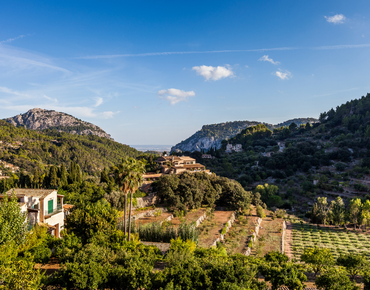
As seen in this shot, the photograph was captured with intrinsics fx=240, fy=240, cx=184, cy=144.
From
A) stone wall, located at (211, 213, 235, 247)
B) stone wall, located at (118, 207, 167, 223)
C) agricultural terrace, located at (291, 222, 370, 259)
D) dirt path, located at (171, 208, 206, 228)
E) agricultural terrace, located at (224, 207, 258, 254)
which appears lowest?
agricultural terrace, located at (291, 222, 370, 259)

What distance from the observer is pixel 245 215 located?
40375mm

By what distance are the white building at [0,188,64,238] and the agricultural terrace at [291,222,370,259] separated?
83.3 ft

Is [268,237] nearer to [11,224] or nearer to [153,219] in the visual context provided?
[153,219]

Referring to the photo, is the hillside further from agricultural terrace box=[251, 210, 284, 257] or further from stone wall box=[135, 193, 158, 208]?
agricultural terrace box=[251, 210, 284, 257]

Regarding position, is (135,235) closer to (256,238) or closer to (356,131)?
(256,238)

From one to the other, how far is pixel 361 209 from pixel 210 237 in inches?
1164

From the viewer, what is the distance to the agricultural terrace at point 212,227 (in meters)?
27.0

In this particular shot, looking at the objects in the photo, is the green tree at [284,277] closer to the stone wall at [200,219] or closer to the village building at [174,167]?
the stone wall at [200,219]

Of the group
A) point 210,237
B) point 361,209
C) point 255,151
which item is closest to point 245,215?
point 210,237

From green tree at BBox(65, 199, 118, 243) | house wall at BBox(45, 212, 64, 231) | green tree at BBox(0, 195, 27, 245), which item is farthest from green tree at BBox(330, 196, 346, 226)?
green tree at BBox(0, 195, 27, 245)

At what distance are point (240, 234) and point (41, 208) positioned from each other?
2287 cm

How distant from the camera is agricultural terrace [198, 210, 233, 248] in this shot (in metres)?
27.0

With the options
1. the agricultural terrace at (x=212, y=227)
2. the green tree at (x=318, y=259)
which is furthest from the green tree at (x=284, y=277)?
the agricultural terrace at (x=212, y=227)

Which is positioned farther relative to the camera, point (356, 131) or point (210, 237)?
point (356, 131)
